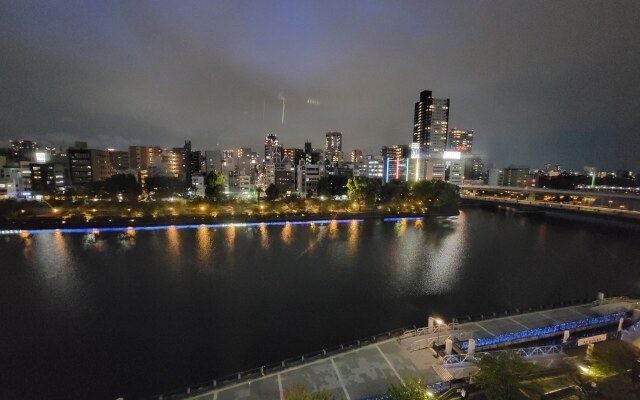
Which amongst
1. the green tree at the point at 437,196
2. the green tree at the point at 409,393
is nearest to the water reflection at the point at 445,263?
the green tree at the point at 409,393

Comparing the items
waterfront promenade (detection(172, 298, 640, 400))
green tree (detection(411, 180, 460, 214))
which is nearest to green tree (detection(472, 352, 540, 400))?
waterfront promenade (detection(172, 298, 640, 400))

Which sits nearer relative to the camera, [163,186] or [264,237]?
[264,237]

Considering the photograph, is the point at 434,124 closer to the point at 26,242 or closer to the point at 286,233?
the point at 286,233

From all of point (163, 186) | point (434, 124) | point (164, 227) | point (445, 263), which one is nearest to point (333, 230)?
point (445, 263)

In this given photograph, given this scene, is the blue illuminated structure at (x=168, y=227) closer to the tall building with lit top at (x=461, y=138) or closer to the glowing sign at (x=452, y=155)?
the glowing sign at (x=452, y=155)

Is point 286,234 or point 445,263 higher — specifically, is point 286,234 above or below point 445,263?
above

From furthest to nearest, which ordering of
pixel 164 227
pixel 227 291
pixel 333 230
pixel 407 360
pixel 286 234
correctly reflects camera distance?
pixel 333 230, pixel 164 227, pixel 286 234, pixel 227 291, pixel 407 360

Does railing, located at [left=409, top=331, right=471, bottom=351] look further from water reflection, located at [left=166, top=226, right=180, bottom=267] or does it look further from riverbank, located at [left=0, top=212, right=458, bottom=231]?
riverbank, located at [left=0, top=212, right=458, bottom=231]

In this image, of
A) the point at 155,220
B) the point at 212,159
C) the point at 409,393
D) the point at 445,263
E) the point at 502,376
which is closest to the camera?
the point at 409,393
